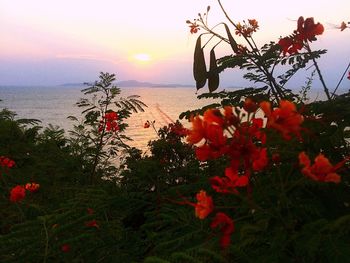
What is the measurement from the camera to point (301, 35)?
271 centimetres

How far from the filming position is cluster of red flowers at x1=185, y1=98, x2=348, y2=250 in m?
1.14

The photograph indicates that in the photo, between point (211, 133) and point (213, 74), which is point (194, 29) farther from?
point (211, 133)

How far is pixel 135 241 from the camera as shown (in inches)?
88.8

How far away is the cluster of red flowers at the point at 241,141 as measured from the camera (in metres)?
1.14

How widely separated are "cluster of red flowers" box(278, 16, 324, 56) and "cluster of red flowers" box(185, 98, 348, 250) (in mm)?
1640

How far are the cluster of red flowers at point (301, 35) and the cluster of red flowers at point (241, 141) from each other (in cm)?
164

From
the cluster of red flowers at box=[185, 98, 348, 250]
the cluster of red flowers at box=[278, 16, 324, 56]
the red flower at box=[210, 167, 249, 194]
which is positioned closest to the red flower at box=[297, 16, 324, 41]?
the cluster of red flowers at box=[278, 16, 324, 56]

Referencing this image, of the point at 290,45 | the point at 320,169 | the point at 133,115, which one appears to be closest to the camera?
the point at 320,169

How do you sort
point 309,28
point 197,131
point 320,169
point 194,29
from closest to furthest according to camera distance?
point 320,169 → point 197,131 → point 309,28 → point 194,29

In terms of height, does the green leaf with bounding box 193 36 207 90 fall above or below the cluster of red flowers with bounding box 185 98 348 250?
above

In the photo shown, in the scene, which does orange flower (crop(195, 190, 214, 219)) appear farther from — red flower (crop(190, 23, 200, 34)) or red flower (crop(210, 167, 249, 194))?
red flower (crop(190, 23, 200, 34))

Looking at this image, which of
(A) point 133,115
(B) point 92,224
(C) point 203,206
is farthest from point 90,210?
(A) point 133,115

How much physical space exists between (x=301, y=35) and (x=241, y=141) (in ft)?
5.93

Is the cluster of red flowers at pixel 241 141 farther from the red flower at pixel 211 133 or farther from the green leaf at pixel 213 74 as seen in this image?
the green leaf at pixel 213 74
